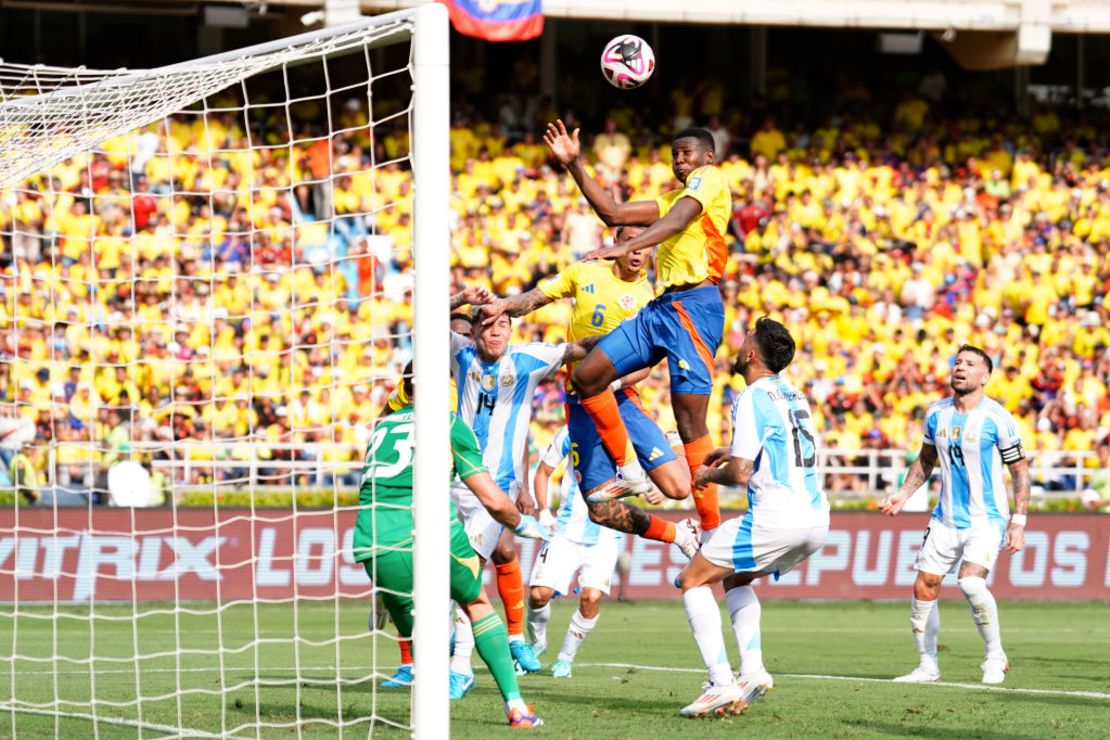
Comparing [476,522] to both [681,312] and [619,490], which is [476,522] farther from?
[681,312]

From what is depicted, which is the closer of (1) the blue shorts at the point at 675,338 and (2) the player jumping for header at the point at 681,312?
(2) the player jumping for header at the point at 681,312

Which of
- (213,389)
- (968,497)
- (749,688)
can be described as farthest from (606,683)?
(213,389)

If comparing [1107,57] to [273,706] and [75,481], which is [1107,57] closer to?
[75,481]

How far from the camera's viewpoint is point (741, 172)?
2705 centimetres

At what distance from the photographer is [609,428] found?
428 inches

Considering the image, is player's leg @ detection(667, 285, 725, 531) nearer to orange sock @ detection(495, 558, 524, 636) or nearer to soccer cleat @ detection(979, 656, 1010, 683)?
orange sock @ detection(495, 558, 524, 636)

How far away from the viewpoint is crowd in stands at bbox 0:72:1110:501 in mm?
20656

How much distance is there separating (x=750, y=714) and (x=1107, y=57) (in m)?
24.9

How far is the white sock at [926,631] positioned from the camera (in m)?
11.9

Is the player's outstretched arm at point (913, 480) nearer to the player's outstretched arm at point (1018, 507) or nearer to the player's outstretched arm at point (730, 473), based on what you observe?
A: the player's outstretched arm at point (1018, 507)

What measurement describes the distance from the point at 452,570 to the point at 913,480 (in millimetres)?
4864

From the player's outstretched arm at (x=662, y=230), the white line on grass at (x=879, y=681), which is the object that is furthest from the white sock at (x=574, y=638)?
the player's outstretched arm at (x=662, y=230)

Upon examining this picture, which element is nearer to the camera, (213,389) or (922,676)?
(922,676)

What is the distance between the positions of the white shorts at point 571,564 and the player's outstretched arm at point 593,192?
331cm
